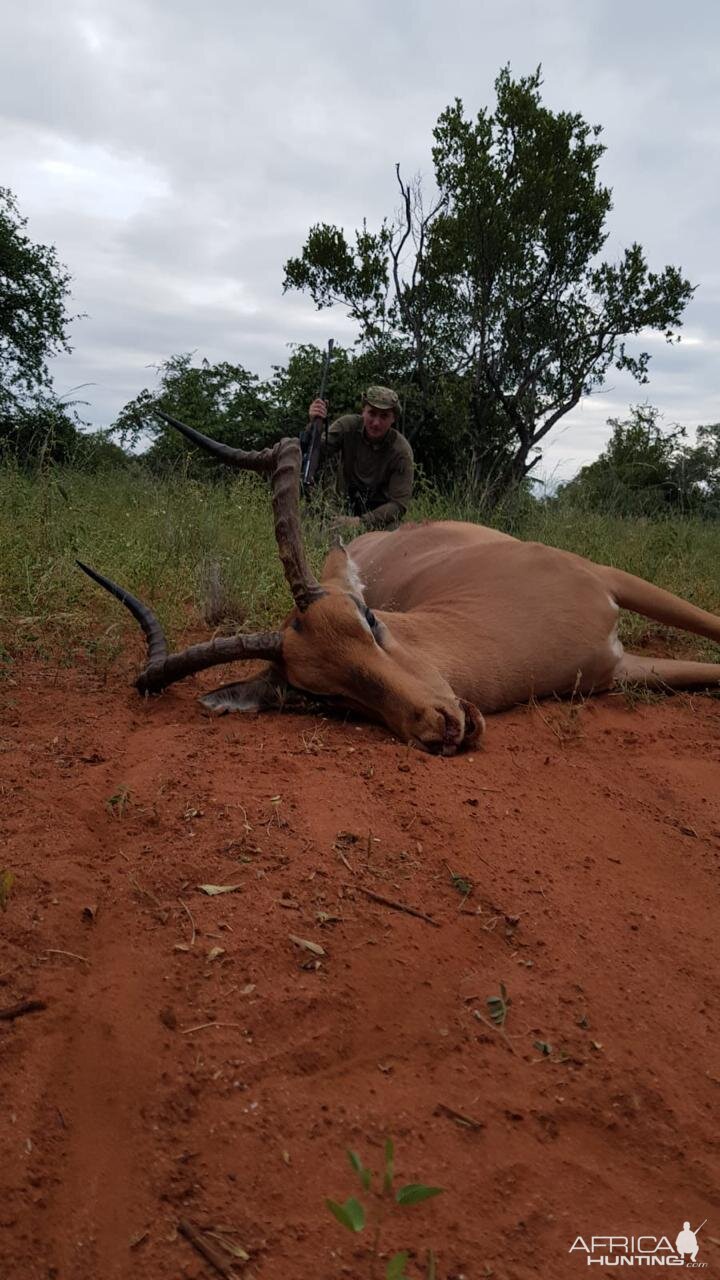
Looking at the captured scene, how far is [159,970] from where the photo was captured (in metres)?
2.20

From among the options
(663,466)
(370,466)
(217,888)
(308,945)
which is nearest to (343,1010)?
(308,945)

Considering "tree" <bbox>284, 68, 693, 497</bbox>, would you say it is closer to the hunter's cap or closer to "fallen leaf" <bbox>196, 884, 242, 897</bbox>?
the hunter's cap

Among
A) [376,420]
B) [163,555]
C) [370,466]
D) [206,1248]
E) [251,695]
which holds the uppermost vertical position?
[376,420]

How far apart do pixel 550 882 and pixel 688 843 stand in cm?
67

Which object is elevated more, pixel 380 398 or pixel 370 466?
pixel 380 398

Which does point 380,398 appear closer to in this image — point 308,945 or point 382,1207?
point 308,945

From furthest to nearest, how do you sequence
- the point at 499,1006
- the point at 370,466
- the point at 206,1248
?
the point at 370,466 < the point at 499,1006 < the point at 206,1248

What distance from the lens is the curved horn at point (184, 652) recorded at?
4.15 meters

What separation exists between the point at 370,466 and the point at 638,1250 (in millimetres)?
10025

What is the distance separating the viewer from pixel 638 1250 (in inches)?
59.8

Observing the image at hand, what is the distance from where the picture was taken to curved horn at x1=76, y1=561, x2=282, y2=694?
415 cm

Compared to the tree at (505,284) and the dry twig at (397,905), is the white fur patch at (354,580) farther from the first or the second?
the tree at (505,284)

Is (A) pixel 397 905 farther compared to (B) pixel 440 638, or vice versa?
(B) pixel 440 638

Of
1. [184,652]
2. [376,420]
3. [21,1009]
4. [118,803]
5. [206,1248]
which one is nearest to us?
[206,1248]
